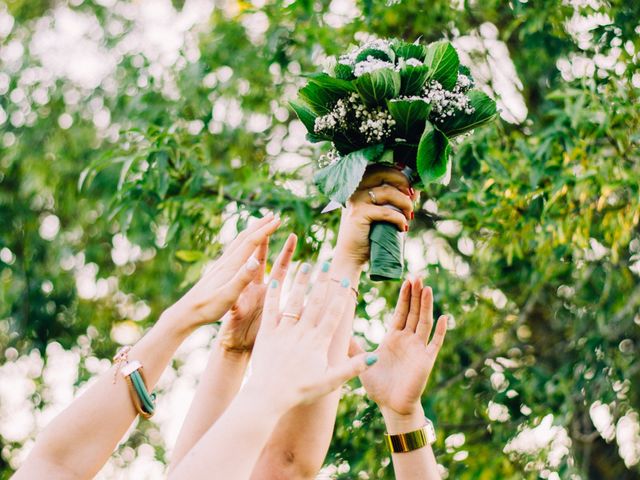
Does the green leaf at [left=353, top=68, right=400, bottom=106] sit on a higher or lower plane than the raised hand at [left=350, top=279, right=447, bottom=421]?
higher

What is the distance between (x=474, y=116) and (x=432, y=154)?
0.19 m

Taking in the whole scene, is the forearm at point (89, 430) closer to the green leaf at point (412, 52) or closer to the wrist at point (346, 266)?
the wrist at point (346, 266)

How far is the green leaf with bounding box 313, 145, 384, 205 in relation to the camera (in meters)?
1.72

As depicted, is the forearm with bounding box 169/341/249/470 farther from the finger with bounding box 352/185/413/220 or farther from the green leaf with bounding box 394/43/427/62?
the green leaf with bounding box 394/43/427/62

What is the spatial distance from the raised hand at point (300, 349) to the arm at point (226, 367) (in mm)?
415

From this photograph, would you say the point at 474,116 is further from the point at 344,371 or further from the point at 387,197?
the point at 344,371

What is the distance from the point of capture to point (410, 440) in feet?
5.90

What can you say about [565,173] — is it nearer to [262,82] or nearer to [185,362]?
[262,82]

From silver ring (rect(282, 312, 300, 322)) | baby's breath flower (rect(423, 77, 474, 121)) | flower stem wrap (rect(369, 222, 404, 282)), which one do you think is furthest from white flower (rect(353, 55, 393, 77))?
silver ring (rect(282, 312, 300, 322))

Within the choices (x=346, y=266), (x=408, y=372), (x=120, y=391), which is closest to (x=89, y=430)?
(x=120, y=391)

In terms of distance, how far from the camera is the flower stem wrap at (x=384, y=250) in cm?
172

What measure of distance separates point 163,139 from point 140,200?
34 centimetres

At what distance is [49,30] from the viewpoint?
5809mm

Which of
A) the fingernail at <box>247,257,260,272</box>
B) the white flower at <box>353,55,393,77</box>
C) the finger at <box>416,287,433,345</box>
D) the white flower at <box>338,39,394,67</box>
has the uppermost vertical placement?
the white flower at <box>353,55,393,77</box>
